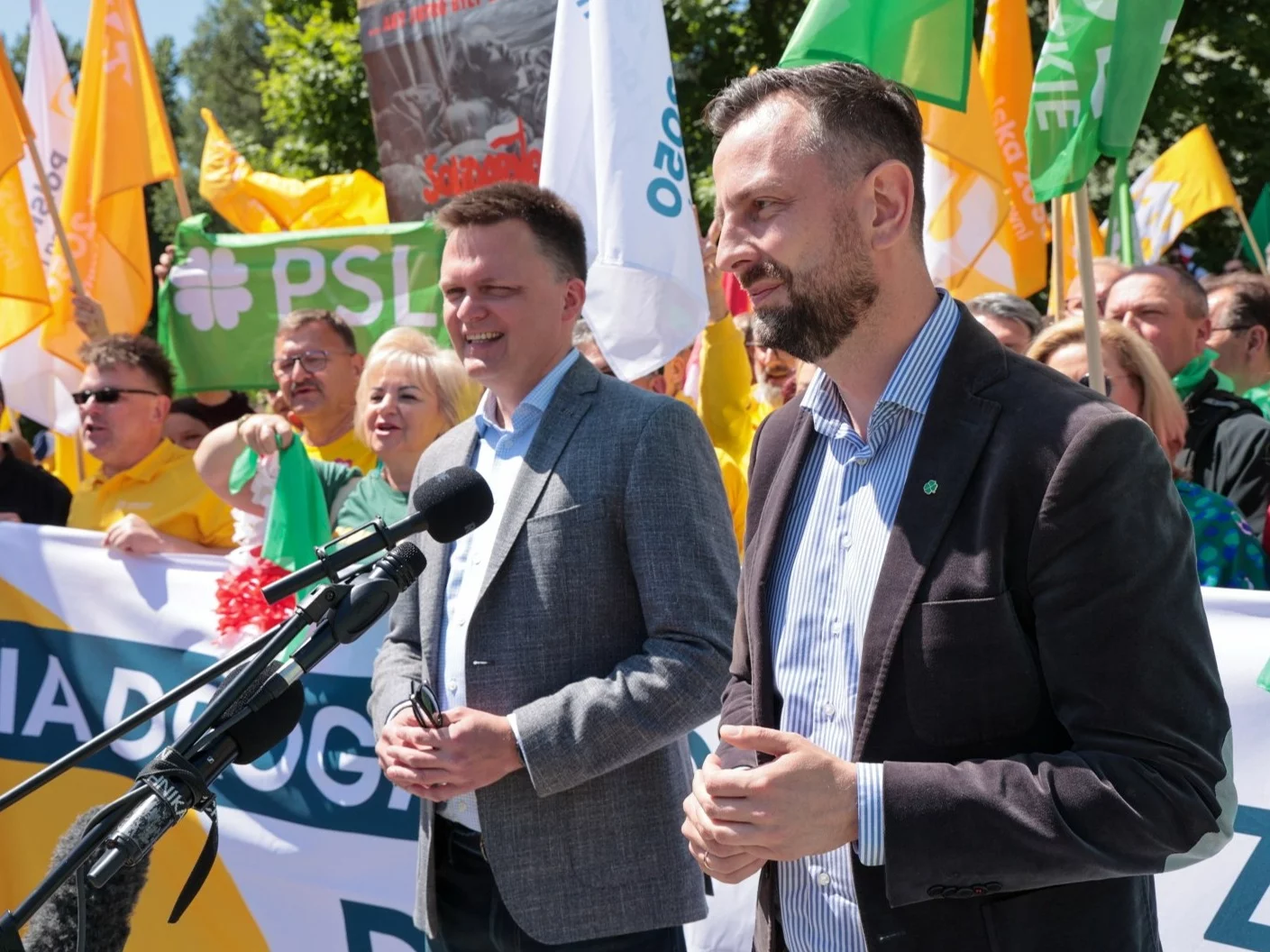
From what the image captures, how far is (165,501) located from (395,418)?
1407mm

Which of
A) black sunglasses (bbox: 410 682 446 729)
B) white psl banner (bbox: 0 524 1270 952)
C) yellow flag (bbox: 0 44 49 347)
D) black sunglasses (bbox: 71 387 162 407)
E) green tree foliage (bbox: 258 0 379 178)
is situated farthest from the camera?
green tree foliage (bbox: 258 0 379 178)

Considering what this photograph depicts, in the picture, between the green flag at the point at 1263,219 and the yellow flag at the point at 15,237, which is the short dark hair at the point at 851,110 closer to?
the yellow flag at the point at 15,237

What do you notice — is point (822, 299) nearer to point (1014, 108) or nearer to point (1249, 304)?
point (1249, 304)

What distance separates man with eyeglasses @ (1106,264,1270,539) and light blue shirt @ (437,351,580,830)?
6.93 ft

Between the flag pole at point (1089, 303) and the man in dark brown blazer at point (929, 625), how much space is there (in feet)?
5.44

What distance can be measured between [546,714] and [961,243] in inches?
161

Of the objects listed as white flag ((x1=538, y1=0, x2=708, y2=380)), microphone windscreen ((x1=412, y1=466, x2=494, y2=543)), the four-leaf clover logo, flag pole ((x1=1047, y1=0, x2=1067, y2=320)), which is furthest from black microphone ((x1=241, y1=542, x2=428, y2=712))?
the four-leaf clover logo

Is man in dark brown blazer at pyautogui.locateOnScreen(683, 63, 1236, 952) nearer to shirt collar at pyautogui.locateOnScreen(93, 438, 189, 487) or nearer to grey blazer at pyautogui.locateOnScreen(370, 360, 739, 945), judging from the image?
grey blazer at pyautogui.locateOnScreen(370, 360, 739, 945)

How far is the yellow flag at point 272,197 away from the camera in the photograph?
32.5 feet

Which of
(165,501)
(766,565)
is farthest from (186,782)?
(165,501)

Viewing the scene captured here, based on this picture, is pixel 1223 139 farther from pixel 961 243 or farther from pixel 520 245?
pixel 520 245

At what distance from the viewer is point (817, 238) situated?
1.78 meters

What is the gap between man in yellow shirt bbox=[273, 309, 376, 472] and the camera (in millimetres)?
5137

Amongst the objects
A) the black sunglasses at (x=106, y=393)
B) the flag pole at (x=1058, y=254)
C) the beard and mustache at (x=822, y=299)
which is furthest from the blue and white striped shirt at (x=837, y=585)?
the black sunglasses at (x=106, y=393)
